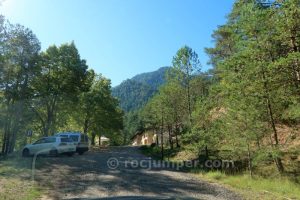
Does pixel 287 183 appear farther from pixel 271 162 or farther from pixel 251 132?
pixel 271 162

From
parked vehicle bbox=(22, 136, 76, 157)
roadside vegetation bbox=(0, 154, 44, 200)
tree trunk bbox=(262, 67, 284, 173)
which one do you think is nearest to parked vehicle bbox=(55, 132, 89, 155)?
A: parked vehicle bbox=(22, 136, 76, 157)

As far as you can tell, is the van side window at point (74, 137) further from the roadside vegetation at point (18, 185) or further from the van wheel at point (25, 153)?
the roadside vegetation at point (18, 185)

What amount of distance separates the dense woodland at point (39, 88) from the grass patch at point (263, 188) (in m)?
21.9

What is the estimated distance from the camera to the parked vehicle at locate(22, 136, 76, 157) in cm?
2817

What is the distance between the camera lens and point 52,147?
28.2 m

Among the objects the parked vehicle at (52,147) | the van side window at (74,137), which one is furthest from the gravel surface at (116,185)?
the van side window at (74,137)

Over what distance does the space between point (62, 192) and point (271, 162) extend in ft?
44.5

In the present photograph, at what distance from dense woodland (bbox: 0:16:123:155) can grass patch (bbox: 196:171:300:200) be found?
21.9 metres

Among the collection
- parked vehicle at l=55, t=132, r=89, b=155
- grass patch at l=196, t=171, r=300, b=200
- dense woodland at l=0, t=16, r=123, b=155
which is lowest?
grass patch at l=196, t=171, r=300, b=200

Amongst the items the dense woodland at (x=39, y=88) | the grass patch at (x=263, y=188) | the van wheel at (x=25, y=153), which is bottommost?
the grass patch at (x=263, y=188)

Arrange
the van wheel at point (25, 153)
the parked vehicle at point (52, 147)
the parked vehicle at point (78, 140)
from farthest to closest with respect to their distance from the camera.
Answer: the parked vehicle at point (78, 140) → the van wheel at point (25, 153) → the parked vehicle at point (52, 147)

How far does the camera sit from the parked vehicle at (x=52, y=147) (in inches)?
1109

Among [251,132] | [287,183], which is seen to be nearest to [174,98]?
[251,132]

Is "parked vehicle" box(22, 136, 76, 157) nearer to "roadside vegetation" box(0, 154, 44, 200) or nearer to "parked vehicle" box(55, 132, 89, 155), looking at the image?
"parked vehicle" box(55, 132, 89, 155)
